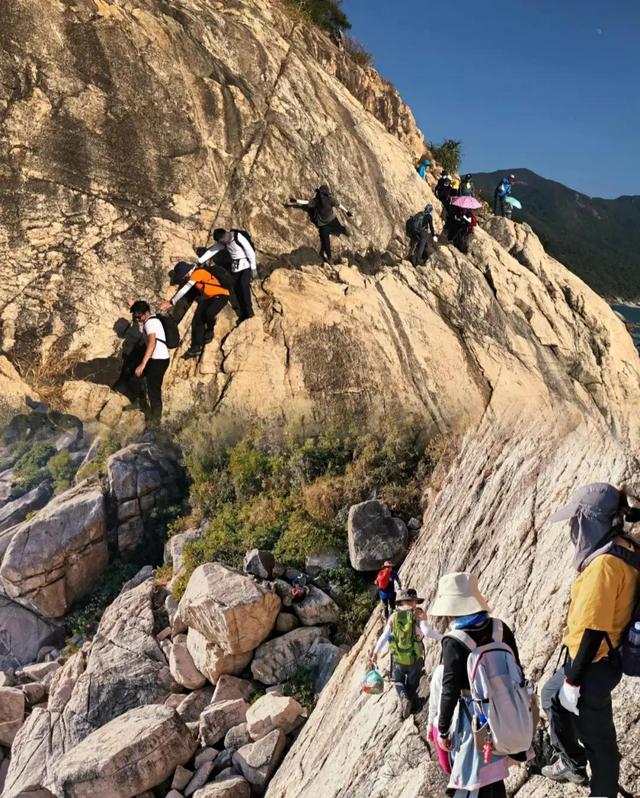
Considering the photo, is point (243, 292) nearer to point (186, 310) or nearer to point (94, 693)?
point (186, 310)

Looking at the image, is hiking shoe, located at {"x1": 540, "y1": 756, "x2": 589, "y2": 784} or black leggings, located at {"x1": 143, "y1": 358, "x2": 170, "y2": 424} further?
black leggings, located at {"x1": 143, "y1": 358, "x2": 170, "y2": 424}

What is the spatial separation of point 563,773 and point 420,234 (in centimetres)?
1184

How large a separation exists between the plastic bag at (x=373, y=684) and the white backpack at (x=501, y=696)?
3.57m

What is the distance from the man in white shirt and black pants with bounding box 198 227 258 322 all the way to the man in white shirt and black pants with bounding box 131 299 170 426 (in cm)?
147

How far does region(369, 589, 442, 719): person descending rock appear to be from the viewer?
6254 millimetres

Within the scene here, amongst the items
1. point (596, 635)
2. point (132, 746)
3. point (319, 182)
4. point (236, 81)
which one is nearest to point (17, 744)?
point (132, 746)

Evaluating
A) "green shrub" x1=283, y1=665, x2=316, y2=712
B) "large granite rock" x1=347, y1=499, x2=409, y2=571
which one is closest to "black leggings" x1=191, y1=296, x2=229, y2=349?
"large granite rock" x1=347, y1=499, x2=409, y2=571

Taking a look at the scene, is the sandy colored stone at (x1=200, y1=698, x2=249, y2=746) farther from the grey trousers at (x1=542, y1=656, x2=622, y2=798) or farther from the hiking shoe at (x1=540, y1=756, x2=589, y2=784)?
the grey trousers at (x1=542, y1=656, x2=622, y2=798)

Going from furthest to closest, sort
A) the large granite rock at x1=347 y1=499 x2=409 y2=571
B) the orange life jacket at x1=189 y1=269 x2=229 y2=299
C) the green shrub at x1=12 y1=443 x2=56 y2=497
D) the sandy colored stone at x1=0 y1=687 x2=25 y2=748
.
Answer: the green shrub at x1=12 y1=443 x2=56 y2=497
the sandy colored stone at x1=0 y1=687 x2=25 y2=748
the large granite rock at x1=347 y1=499 x2=409 y2=571
the orange life jacket at x1=189 y1=269 x2=229 y2=299

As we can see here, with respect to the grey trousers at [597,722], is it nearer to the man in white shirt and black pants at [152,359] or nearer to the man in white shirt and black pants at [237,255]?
the man in white shirt and black pants at [152,359]

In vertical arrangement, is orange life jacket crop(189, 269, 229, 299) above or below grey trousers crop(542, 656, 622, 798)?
above

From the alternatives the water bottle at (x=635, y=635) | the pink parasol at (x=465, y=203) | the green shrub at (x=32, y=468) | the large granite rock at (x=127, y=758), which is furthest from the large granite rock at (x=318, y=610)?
the green shrub at (x=32, y=468)

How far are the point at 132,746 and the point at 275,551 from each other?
13.8 ft

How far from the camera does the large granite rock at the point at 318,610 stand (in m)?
10.4
